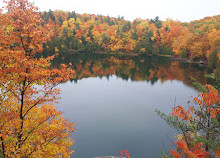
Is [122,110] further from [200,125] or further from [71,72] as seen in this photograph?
[200,125]

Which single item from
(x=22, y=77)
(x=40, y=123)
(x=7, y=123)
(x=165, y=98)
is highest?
(x=22, y=77)

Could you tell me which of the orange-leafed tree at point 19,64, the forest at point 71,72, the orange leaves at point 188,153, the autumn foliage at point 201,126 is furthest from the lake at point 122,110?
the orange-leafed tree at point 19,64

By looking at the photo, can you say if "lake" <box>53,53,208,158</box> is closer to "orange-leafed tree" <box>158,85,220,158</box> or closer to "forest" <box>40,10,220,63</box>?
"orange-leafed tree" <box>158,85,220,158</box>

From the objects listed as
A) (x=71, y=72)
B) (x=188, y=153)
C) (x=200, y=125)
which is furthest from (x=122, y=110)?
(x=188, y=153)

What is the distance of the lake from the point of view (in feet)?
60.5

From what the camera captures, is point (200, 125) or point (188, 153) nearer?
point (188, 153)

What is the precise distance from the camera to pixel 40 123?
10.3m

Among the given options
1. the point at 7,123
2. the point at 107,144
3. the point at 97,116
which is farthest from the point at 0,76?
the point at 97,116

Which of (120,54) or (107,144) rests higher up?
(120,54)

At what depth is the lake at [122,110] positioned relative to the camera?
1844cm

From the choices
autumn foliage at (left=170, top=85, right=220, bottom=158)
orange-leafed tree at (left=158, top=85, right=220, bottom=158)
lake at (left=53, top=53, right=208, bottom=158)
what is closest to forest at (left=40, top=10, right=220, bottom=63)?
lake at (left=53, top=53, right=208, bottom=158)

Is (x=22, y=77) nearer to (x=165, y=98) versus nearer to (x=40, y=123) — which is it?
(x=40, y=123)

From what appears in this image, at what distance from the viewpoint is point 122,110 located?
27188mm

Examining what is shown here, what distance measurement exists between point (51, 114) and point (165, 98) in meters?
26.5
